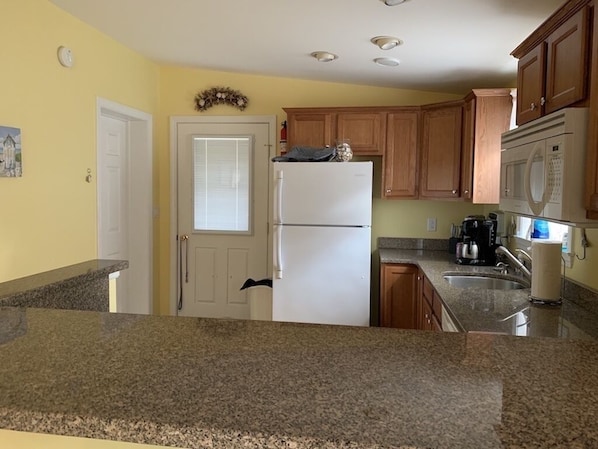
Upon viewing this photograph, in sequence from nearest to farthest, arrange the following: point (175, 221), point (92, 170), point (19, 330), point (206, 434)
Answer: point (206, 434) → point (19, 330) → point (92, 170) → point (175, 221)

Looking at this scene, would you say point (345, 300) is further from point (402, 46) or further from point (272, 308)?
point (402, 46)

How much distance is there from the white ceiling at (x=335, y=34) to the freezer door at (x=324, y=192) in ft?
2.59

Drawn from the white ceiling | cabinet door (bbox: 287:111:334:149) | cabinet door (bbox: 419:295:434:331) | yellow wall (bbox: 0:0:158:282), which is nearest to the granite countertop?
cabinet door (bbox: 419:295:434:331)

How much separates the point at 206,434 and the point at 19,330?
0.63m

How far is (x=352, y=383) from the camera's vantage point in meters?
0.75

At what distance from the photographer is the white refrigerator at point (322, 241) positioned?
11.0 feet

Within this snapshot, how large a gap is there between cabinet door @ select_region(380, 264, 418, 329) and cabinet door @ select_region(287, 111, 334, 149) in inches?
45.4

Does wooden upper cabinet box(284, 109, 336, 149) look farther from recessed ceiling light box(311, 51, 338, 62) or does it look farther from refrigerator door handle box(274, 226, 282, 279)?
Result: refrigerator door handle box(274, 226, 282, 279)

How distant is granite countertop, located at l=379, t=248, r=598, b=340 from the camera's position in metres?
1.75

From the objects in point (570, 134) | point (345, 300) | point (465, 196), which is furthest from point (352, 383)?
point (465, 196)

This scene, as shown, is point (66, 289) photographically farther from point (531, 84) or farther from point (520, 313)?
point (531, 84)

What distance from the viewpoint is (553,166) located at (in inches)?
Answer: 63.9

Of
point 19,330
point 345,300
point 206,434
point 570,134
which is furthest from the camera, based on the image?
point 345,300

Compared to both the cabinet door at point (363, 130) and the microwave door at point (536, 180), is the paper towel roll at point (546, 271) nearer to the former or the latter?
the microwave door at point (536, 180)
